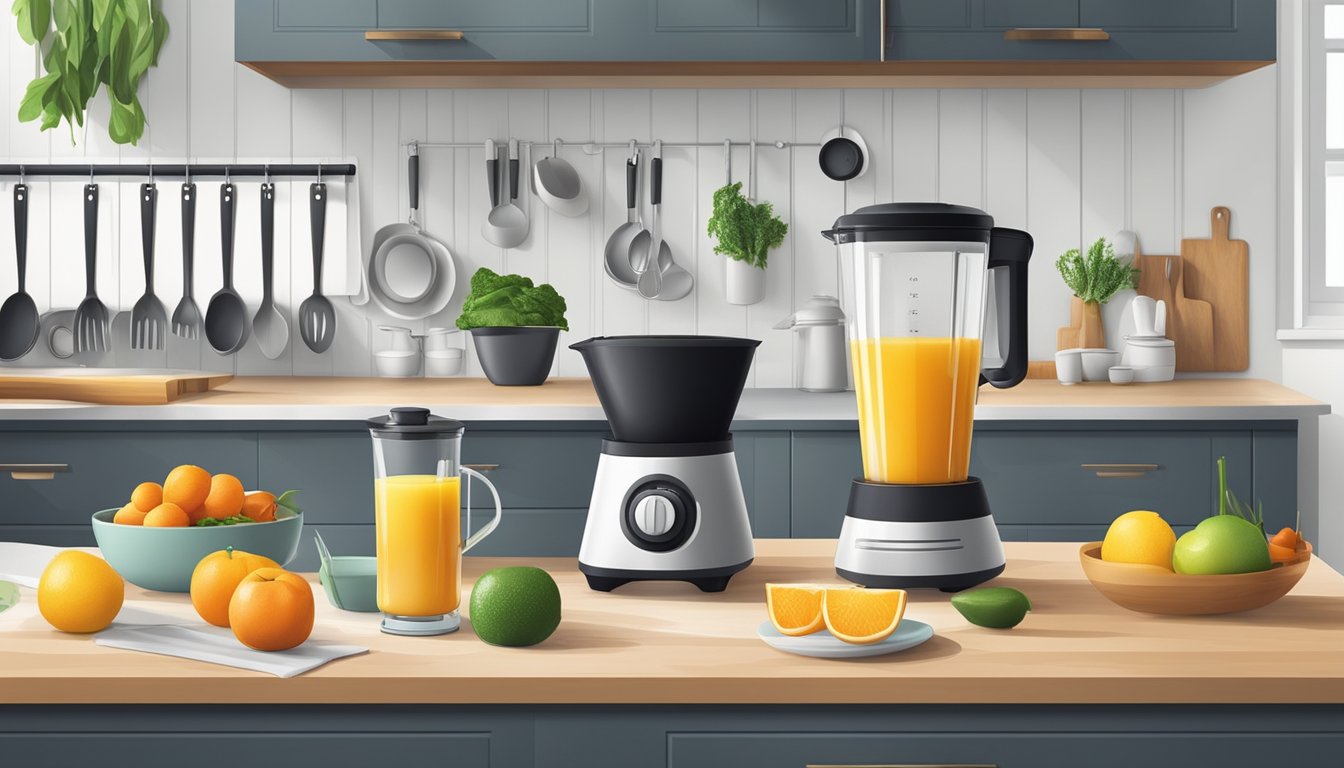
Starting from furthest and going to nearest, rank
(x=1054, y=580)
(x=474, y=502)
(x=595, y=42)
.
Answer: (x=595, y=42)
(x=474, y=502)
(x=1054, y=580)

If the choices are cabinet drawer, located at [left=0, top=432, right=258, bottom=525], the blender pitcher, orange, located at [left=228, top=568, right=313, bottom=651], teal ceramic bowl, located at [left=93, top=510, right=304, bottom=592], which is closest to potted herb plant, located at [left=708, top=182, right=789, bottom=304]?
cabinet drawer, located at [left=0, top=432, right=258, bottom=525]

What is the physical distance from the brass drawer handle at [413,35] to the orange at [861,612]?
82.6 inches

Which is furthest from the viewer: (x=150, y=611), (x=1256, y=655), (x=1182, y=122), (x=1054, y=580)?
(x=1182, y=122)

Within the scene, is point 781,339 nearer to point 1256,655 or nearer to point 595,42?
point 595,42

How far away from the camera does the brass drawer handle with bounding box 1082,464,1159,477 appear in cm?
259

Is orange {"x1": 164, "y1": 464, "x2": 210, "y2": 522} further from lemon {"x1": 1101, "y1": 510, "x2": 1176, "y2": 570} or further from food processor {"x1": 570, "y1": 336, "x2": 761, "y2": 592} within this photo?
lemon {"x1": 1101, "y1": 510, "x2": 1176, "y2": 570}

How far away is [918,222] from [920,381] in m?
0.16

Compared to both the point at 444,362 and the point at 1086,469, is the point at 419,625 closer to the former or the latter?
the point at 1086,469

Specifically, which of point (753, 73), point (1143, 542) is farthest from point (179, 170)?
point (1143, 542)

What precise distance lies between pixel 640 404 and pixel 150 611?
51cm

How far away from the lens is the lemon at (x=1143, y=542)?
1.12 metres

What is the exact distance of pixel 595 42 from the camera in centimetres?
282

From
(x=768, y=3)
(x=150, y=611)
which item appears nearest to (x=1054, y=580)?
(x=150, y=611)

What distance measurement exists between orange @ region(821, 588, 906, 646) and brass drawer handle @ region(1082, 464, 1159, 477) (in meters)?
1.71
